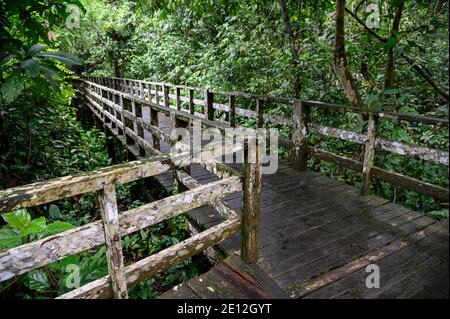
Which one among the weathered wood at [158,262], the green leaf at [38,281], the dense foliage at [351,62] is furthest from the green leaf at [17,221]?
the dense foliage at [351,62]

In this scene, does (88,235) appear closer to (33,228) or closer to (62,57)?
(33,228)

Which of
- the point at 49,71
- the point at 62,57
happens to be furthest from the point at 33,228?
the point at 62,57

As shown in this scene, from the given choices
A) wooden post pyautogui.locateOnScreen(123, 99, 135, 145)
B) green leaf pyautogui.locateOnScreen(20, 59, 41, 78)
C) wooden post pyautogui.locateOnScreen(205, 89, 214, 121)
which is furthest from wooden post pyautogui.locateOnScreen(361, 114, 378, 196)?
wooden post pyautogui.locateOnScreen(123, 99, 135, 145)

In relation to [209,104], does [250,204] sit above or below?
below

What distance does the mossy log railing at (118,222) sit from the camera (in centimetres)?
168

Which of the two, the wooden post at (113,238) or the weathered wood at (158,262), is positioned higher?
the wooden post at (113,238)

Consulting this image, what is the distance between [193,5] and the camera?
20.2ft

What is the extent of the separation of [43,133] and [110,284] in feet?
17.2

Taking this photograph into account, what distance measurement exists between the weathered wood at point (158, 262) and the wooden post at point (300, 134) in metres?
2.58

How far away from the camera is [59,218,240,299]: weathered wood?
6.55 ft

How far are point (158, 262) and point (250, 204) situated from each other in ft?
2.79

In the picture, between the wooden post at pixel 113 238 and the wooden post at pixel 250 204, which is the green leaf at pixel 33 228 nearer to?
the wooden post at pixel 113 238

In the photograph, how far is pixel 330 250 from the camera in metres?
2.98

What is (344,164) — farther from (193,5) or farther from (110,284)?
(193,5)
